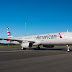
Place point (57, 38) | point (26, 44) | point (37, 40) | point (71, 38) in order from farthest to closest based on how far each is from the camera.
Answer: point (37, 40) < point (26, 44) < point (57, 38) < point (71, 38)

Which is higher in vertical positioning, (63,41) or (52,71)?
(63,41)

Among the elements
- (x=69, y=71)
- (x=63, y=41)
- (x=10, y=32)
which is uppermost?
(x=10, y=32)

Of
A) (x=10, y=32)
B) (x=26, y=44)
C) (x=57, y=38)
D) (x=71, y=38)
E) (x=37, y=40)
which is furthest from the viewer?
(x=10, y=32)

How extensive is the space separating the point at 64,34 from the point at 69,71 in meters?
16.3

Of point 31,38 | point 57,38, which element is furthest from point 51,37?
point 31,38

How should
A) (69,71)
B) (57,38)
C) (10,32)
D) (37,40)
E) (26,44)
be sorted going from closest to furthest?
(69,71), (57,38), (26,44), (37,40), (10,32)

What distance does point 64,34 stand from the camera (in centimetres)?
2116

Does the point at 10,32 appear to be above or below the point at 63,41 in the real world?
above

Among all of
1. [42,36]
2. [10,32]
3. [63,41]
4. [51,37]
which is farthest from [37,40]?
[10,32]

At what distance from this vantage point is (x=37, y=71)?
540 cm

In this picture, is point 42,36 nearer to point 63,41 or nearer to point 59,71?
point 63,41

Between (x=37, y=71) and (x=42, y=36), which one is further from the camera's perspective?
(x=42, y=36)

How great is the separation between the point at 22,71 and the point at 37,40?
65.6ft

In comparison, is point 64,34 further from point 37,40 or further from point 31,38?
point 31,38
